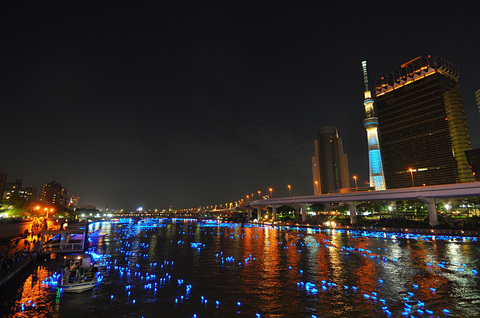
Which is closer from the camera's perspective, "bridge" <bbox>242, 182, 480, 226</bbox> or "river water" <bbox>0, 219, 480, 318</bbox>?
"river water" <bbox>0, 219, 480, 318</bbox>

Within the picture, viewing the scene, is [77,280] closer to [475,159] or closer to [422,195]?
Answer: [422,195]

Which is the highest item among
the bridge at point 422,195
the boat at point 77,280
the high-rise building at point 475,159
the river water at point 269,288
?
the high-rise building at point 475,159

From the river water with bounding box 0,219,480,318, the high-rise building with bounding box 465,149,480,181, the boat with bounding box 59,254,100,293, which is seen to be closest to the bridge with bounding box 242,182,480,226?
the river water with bounding box 0,219,480,318

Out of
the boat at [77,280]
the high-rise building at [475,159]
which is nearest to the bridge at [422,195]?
the boat at [77,280]

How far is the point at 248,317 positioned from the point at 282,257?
21.6 m

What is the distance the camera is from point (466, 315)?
57.0ft

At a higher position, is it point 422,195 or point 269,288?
point 422,195

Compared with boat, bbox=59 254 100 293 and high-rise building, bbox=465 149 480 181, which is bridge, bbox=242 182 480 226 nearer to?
boat, bbox=59 254 100 293

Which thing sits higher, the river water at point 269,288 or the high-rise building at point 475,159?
the high-rise building at point 475,159

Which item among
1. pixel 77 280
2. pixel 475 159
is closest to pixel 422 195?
pixel 77 280

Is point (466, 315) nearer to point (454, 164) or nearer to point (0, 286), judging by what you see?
point (0, 286)

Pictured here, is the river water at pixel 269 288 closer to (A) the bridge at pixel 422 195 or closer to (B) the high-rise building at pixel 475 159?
(A) the bridge at pixel 422 195

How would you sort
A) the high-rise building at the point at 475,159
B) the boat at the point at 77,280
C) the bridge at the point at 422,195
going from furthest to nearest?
the high-rise building at the point at 475,159 < the bridge at the point at 422,195 < the boat at the point at 77,280

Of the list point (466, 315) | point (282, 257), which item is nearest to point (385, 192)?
point (282, 257)
